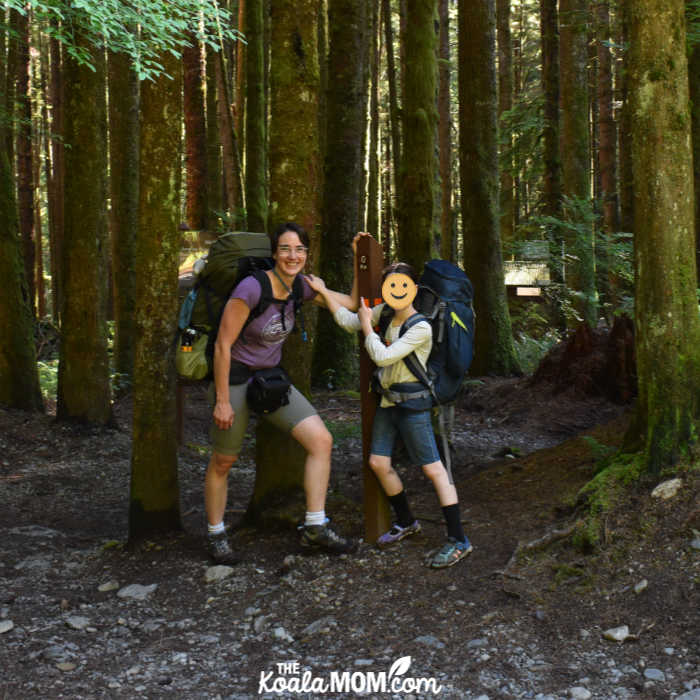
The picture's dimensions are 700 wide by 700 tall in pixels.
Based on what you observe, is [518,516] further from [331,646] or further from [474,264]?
[474,264]

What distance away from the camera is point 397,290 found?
506 centimetres

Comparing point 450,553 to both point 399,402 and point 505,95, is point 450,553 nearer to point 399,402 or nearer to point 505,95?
point 399,402

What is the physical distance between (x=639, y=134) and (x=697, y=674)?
10.9 ft

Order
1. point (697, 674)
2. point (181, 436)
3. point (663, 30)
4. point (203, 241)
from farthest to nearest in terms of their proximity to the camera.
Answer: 1. point (203, 241)
2. point (181, 436)
3. point (663, 30)
4. point (697, 674)

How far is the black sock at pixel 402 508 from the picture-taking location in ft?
18.0

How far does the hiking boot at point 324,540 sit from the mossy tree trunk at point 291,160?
0.70 m

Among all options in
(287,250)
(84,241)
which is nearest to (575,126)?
(84,241)

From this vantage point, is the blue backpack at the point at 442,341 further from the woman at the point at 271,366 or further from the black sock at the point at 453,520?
the woman at the point at 271,366

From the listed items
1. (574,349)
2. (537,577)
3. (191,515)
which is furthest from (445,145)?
(537,577)

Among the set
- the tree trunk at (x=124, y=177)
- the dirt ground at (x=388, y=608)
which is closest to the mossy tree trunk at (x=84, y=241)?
the tree trunk at (x=124, y=177)

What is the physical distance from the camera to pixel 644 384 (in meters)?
5.33

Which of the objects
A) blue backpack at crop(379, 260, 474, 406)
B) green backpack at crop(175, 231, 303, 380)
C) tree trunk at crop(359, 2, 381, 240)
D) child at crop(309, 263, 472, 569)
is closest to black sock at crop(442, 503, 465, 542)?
child at crop(309, 263, 472, 569)

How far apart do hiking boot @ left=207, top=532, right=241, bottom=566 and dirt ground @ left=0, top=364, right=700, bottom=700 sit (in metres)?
0.10

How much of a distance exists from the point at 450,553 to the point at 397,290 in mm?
1717
